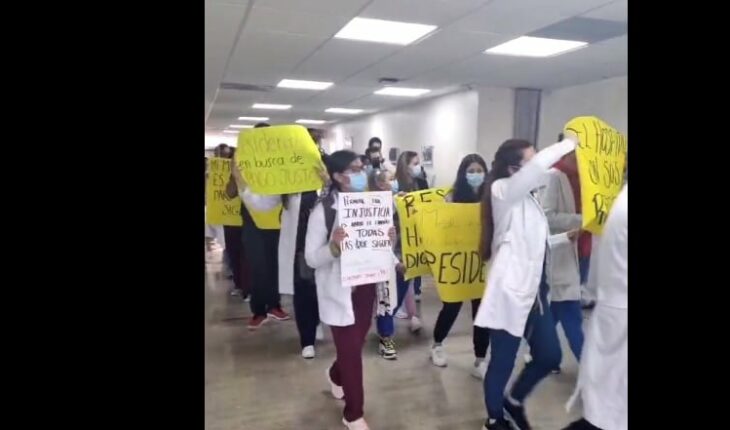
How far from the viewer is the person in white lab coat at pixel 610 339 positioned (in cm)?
147

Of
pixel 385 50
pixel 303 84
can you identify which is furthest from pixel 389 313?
pixel 303 84

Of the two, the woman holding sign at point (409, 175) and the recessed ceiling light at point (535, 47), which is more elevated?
the recessed ceiling light at point (535, 47)

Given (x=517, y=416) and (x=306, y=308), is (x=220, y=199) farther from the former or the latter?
(x=517, y=416)

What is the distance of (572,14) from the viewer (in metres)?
3.60

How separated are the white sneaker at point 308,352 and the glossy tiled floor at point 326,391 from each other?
0.04 m

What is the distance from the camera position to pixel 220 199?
425cm

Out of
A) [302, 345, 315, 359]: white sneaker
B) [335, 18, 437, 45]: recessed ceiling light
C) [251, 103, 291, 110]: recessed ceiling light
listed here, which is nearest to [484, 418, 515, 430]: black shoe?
[302, 345, 315, 359]: white sneaker

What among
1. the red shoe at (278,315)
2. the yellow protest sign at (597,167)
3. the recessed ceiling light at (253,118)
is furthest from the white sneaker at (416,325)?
the recessed ceiling light at (253,118)

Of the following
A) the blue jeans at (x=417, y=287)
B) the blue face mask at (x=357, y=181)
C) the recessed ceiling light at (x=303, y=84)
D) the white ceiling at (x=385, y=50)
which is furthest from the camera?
the recessed ceiling light at (x=303, y=84)

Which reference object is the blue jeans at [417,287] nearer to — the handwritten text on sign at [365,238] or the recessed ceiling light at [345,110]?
the handwritten text on sign at [365,238]

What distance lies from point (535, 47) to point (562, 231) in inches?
103

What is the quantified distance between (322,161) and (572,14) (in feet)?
7.02
